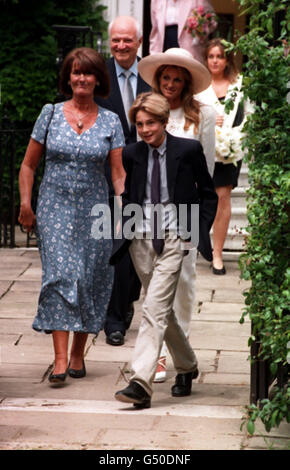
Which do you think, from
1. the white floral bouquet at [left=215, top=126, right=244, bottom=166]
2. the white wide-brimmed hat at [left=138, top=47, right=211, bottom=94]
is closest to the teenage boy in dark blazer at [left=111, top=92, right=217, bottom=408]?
the white wide-brimmed hat at [left=138, top=47, right=211, bottom=94]

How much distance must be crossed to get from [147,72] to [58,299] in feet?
4.79

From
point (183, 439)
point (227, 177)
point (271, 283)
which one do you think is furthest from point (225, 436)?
point (227, 177)

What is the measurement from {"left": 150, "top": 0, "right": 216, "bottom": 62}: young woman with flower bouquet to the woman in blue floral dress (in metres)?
5.25

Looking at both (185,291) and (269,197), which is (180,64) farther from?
(269,197)

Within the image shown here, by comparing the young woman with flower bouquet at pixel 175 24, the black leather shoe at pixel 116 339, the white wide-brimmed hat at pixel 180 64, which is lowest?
the black leather shoe at pixel 116 339

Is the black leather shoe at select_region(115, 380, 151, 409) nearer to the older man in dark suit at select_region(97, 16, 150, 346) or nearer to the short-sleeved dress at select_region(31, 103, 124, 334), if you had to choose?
the short-sleeved dress at select_region(31, 103, 124, 334)

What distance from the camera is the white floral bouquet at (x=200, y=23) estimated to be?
458 inches

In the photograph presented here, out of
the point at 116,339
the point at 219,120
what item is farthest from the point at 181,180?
the point at 219,120

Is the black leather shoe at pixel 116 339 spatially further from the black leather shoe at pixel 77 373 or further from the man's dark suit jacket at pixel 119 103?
the man's dark suit jacket at pixel 119 103

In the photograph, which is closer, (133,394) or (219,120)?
(133,394)

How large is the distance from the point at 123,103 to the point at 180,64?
1.32m

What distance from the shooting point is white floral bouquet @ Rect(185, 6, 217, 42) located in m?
11.6

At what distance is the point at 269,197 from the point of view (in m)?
5.26

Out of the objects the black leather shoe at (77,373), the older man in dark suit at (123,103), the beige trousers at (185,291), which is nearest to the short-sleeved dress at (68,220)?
the black leather shoe at (77,373)
